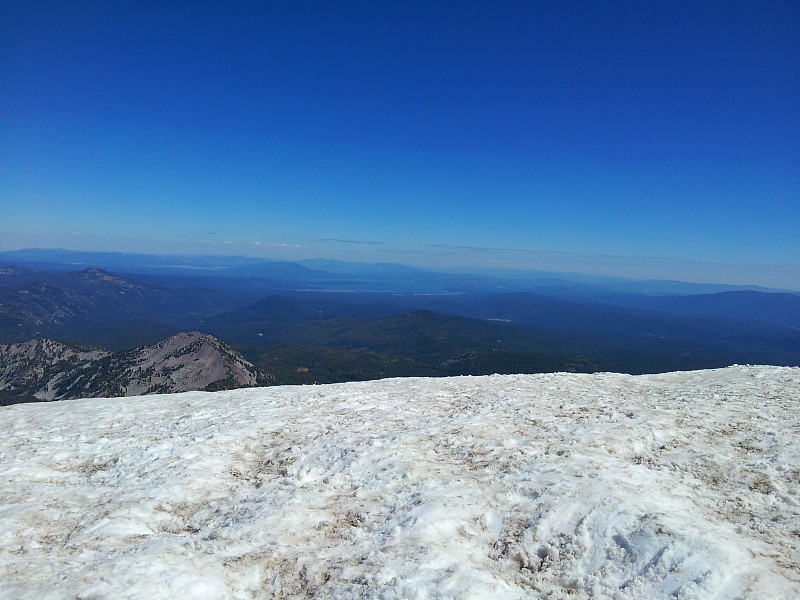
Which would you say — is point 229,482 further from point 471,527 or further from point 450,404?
point 450,404

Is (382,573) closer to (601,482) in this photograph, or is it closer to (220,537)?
(220,537)

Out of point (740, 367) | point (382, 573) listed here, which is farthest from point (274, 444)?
point (740, 367)

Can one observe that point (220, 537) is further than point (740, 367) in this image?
No

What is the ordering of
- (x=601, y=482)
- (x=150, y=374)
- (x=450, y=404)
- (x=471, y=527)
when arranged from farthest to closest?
(x=150, y=374), (x=450, y=404), (x=601, y=482), (x=471, y=527)

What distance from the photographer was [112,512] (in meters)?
10.1

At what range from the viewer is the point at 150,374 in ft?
631

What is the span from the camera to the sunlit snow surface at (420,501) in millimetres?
7414

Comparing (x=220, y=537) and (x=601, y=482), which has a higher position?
(x=601, y=482)

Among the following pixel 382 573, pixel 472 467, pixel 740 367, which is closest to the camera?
pixel 382 573

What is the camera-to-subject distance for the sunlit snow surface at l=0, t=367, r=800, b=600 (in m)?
7.41

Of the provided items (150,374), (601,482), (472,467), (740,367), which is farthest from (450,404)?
(150,374)

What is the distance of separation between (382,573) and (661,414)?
1107 centimetres

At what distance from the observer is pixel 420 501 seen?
32.3 ft

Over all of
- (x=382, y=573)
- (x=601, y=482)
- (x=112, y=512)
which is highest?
(x=601, y=482)
